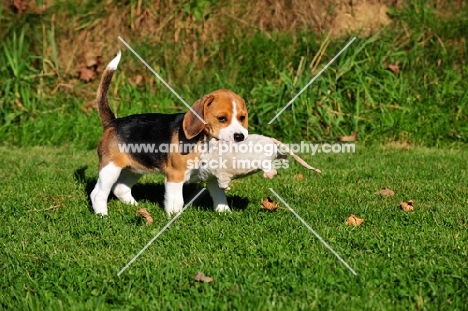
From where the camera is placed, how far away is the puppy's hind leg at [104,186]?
19.7 ft

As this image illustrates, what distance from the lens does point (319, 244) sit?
16.2 feet

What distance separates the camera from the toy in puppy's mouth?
540 centimetres

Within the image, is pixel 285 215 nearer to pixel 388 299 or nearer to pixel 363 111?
pixel 388 299

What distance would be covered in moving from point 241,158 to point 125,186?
1510 millimetres

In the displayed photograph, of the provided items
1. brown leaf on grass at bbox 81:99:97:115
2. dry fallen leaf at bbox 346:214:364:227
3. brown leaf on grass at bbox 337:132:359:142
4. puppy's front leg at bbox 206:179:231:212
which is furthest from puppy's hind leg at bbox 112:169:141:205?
brown leaf on grass at bbox 81:99:97:115

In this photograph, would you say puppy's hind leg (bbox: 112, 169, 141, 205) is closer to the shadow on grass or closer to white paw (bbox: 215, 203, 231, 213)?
the shadow on grass

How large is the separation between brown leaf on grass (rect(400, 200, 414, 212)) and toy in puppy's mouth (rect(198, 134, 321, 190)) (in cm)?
99

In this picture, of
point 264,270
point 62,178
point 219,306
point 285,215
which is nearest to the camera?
point 219,306

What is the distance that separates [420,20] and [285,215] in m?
5.94

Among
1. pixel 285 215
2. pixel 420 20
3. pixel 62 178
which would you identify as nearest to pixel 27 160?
pixel 62 178

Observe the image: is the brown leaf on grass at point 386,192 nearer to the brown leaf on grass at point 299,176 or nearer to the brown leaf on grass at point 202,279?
the brown leaf on grass at point 299,176

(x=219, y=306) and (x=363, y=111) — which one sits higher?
(x=219, y=306)

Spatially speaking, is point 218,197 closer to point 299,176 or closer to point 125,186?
point 125,186

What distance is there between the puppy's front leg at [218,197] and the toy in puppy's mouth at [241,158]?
1.06 ft
